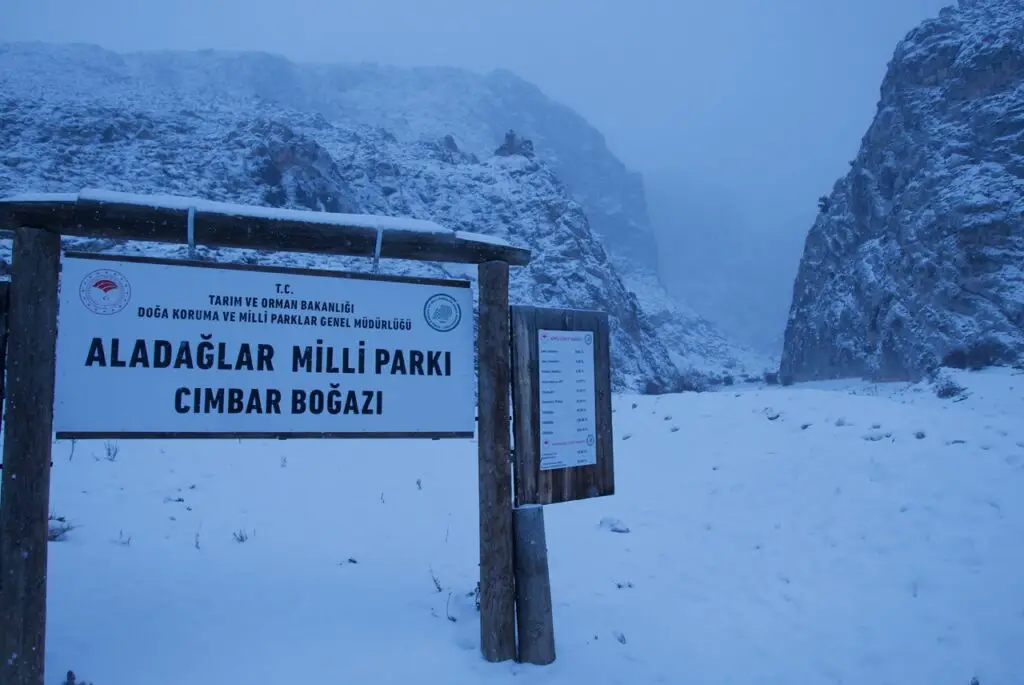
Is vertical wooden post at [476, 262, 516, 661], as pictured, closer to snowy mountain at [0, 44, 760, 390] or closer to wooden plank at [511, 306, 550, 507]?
wooden plank at [511, 306, 550, 507]

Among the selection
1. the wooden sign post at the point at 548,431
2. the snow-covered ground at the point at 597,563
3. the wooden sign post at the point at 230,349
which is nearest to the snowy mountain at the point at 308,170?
the snow-covered ground at the point at 597,563

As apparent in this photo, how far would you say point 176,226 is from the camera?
368 cm

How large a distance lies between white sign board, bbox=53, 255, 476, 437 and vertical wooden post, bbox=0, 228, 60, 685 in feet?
0.29

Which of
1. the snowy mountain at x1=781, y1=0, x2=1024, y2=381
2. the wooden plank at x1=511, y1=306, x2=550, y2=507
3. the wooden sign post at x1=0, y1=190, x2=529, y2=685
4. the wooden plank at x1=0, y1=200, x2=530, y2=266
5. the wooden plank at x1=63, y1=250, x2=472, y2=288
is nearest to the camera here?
the wooden sign post at x1=0, y1=190, x2=529, y2=685

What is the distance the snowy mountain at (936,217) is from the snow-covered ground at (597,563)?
39347 millimetres

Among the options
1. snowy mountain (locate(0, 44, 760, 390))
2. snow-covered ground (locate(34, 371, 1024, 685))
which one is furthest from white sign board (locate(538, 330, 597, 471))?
snowy mountain (locate(0, 44, 760, 390))

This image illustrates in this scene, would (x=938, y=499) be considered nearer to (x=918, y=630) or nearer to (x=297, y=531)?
(x=918, y=630)

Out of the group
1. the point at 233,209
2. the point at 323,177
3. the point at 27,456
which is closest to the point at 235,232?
the point at 233,209

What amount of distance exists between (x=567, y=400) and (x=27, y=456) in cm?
318

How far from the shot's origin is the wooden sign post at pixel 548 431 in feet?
13.8

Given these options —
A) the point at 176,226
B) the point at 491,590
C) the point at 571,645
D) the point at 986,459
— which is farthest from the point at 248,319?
the point at 986,459

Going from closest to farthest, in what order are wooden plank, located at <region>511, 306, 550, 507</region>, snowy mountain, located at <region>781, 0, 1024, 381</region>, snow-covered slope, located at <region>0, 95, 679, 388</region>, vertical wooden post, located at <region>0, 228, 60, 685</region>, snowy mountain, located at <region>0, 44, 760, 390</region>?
vertical wooden post, located at <region>0, 228, 60, 685</region>
wooden plank, located at <region>511, 306, 550, 507</region>
snow-covered slope, located at <region>0, 95, 679, 388</region>
snowy mountain, located at <region>0, 44, 760, 390</region>
snowy mountain, located at <region>781, 0, 1024, 381</region>

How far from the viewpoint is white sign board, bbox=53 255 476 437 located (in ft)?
11.5

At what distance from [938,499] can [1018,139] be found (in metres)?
51.2
